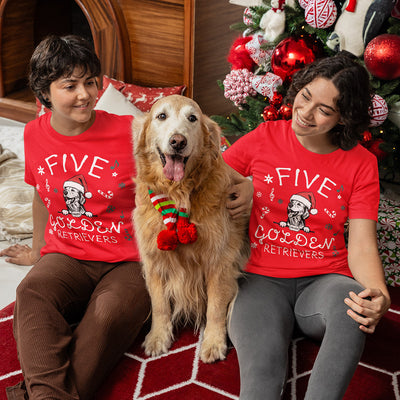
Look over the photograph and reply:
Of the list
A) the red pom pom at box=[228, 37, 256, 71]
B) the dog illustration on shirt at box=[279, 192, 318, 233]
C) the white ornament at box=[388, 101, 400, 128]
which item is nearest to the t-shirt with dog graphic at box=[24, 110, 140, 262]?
the dog illustration on shirt at box=[279, 192, 318, 233]

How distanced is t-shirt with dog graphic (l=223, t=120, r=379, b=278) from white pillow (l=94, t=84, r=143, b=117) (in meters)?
1.29

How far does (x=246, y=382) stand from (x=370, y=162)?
0.86 m

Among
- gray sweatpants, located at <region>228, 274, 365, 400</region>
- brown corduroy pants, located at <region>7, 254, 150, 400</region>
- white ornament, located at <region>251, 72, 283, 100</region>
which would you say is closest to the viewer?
gray sweatpants, located at <region>228, 274, 365, 400</region>

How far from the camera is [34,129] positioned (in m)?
1.77

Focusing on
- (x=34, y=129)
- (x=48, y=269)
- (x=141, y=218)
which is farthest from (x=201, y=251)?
(x=34, y=129)

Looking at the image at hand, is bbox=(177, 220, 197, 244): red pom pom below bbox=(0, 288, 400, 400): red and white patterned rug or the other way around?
the other way around

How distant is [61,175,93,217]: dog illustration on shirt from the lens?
173 cm

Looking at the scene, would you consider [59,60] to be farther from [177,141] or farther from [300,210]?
[300,210]

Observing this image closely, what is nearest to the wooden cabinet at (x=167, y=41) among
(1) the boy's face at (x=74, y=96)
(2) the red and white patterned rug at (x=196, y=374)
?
(1) the boy's face at (x=74, y=96)

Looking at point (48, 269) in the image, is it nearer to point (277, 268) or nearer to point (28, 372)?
point (28, 372)

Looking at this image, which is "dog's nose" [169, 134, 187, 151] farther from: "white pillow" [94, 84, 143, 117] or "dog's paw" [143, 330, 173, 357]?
"white pillow" [94, 84, 143, 117]

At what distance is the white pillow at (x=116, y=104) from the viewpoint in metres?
2.79

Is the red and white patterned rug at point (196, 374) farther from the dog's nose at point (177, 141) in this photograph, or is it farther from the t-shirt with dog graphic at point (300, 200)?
the dog's nose at point (177, 141)

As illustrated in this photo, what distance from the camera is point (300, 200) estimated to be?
159 centimetres
